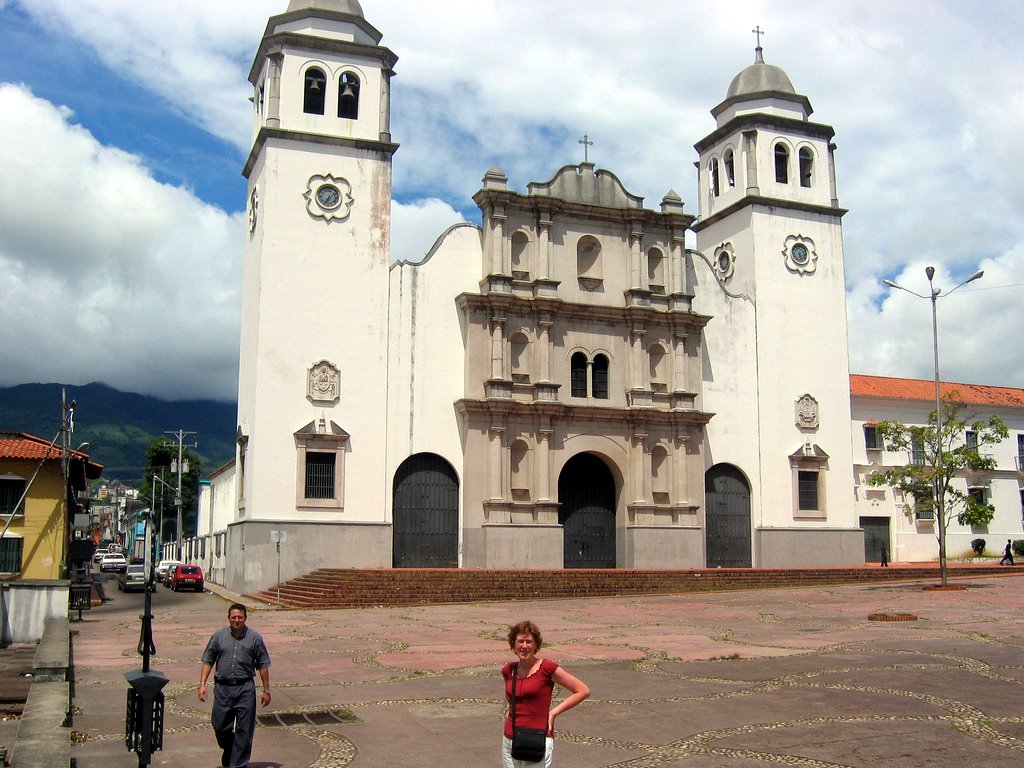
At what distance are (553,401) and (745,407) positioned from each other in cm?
818

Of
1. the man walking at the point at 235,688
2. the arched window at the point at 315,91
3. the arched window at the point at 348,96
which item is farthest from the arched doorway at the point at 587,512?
the man walking at the point at 235,688

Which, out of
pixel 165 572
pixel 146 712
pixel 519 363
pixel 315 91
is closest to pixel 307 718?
pixel 146 712

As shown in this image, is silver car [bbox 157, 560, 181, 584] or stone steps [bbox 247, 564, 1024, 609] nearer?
stone steps [bbox 247, 564, 1024, 609]

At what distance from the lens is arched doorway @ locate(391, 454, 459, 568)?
1356 inches

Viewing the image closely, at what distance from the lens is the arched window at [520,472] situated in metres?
35.4

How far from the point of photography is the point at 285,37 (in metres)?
35.1

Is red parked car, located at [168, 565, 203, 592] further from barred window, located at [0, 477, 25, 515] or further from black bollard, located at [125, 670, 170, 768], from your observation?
black bollard, located at [125, 670, 170, 768]

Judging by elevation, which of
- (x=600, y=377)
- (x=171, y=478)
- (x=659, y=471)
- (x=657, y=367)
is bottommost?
(x=659, y=471)

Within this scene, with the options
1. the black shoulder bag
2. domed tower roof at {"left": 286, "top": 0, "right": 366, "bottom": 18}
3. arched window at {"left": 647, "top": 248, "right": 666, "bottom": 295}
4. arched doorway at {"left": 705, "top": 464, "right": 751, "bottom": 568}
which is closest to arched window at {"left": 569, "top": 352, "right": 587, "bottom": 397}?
arched window at {"left": 647, "top": 248, "right": 666, "bottom": 295}

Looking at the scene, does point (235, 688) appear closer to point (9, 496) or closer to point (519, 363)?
point (9, 496)

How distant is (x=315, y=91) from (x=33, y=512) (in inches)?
649

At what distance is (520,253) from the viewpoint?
3716cm

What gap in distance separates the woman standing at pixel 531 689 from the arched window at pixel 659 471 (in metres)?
31.3

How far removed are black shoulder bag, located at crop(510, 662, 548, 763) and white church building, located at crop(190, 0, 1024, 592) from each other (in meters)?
26.7
